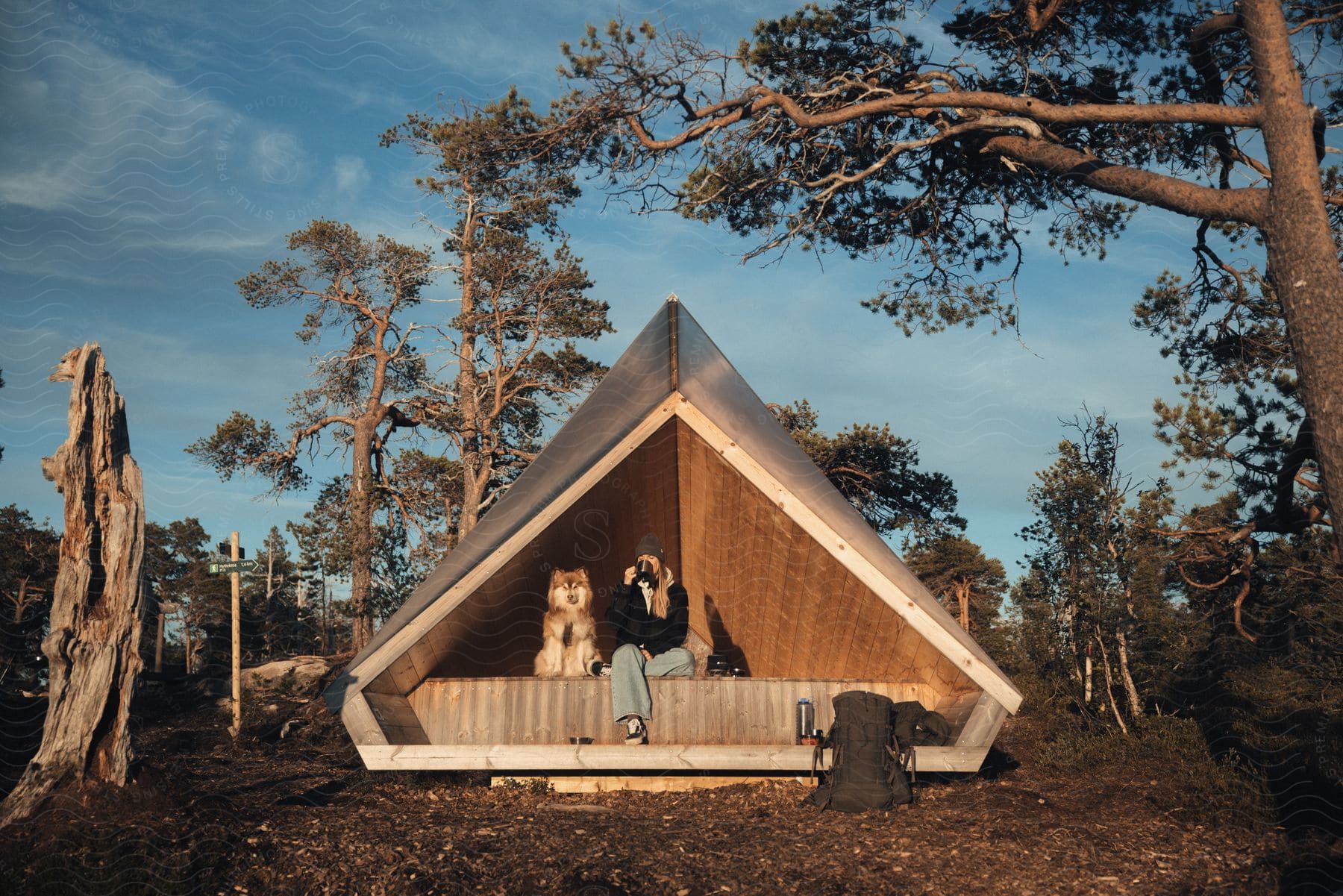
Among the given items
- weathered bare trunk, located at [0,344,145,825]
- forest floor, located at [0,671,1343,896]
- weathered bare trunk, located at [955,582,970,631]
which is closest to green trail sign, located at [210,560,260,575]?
forest floor, located at [0,671,1343,896]

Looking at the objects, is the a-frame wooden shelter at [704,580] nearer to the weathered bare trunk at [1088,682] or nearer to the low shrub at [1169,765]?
the low shrub at [1169,765]

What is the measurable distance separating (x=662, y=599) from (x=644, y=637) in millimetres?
381

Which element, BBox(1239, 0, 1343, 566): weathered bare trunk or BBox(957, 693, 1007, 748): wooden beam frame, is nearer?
BBox(1239, 0, 1343, 566): weathered bare trunk

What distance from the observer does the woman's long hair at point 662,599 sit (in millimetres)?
8523

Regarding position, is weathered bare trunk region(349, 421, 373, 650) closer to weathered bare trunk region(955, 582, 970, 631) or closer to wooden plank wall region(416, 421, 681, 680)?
wooden plank wall region(416, 421, 681, 680)

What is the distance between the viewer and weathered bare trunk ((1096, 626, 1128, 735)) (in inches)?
418

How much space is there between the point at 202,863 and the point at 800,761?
413 centimetres

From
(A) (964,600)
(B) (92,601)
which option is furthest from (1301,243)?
(A) (964,600)

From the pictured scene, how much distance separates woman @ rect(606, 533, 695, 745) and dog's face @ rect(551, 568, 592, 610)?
0.79ft

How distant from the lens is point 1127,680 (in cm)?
1113

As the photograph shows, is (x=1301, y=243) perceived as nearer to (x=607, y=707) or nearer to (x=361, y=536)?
(x=607, y=707)

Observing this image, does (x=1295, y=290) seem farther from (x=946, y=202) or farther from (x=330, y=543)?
(x=330, y=543)

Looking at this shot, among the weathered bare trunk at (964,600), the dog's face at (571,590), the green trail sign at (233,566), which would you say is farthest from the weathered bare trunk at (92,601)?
the weathered bare trunk at (964,600)

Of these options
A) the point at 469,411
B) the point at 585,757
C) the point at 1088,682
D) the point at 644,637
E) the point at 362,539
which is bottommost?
the point at 585,757
